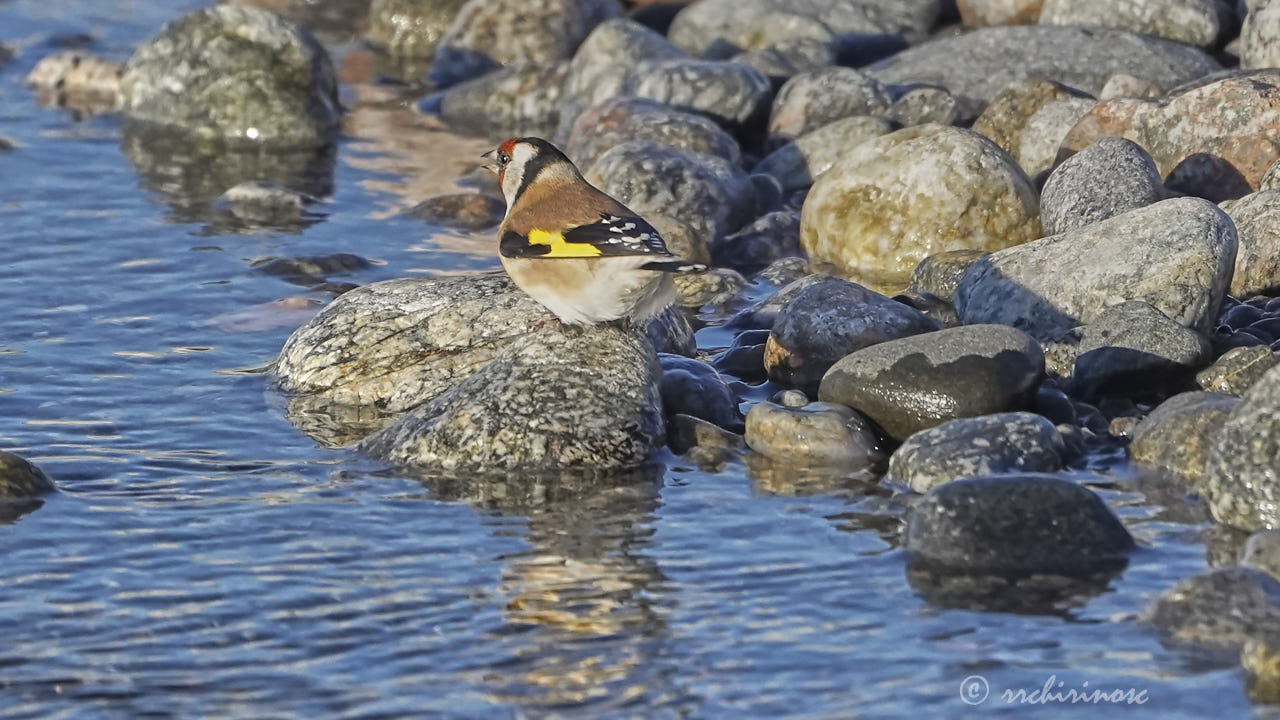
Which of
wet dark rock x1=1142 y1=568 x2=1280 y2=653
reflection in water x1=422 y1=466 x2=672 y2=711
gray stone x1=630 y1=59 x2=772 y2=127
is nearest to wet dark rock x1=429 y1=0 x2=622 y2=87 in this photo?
gray stone x1=630 y1=59 x2=772 y2=127

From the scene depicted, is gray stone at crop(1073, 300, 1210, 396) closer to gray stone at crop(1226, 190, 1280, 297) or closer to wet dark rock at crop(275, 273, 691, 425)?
gray stone at crop(1226, 190, 1280, 297)

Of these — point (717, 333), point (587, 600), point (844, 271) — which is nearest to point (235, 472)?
point (587, 600)

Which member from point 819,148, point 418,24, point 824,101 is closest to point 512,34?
point 418,24

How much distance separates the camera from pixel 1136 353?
9305 millimetres

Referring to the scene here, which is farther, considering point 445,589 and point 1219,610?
point 445,589

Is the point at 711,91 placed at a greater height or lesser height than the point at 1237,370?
greater

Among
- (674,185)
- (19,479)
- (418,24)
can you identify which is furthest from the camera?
Result: (418,24)

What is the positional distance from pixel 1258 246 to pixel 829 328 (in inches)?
120

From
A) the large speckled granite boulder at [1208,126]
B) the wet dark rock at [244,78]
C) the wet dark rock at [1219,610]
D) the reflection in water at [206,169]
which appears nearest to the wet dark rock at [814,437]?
the wet dark rock at [1219,610]

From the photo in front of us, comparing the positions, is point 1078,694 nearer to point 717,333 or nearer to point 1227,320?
point 1227,320

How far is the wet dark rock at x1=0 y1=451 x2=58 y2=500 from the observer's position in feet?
26.8

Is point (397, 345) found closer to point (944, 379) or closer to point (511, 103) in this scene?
point (944, 379)

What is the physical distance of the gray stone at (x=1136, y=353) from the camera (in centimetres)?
930

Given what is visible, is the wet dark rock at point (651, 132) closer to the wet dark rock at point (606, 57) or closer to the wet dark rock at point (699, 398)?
the wet dark rock at point (606, 57)
